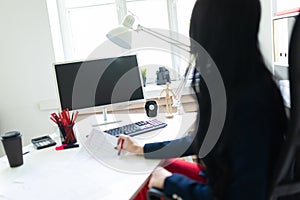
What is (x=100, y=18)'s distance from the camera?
299cm

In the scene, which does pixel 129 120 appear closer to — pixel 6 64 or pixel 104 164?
pixel 104 164

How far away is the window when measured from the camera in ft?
9.68

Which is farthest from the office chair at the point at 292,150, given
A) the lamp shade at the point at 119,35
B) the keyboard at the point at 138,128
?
the lamp shade at the point at 119,35

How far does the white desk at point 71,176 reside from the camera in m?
1.03

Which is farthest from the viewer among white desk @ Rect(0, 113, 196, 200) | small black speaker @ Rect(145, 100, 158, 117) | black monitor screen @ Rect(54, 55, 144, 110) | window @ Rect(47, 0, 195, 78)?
window @ Rect(47, 0, 195, 78)

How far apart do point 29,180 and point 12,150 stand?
0.23m

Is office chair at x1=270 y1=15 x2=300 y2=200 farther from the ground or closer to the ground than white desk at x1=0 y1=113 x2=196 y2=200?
farther from the ground

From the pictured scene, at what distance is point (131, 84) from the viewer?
6.10 feet

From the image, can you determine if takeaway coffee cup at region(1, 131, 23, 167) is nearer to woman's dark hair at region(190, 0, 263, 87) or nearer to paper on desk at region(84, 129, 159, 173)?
paper on desk at region(84, 129, 159, 173)

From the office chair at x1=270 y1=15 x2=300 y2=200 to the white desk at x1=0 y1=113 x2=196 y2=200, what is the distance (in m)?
0.46

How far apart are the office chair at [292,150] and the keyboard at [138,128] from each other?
86cm

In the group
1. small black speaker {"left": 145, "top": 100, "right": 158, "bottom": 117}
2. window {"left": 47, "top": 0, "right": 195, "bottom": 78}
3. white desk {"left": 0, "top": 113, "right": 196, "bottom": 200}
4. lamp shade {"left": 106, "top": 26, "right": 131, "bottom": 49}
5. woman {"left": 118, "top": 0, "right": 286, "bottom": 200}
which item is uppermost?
Result: window {"left": 47, "top": 0, "right": 195, "bottom": 78}

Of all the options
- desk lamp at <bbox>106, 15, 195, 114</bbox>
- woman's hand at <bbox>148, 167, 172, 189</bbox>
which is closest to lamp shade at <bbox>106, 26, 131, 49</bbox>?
desk lamp at <bbox>106, 15, 195, 114</bbox>

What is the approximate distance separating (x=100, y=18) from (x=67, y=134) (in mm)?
1757
